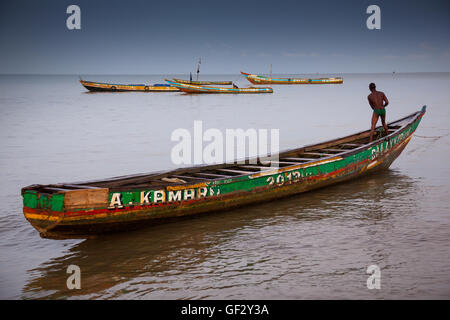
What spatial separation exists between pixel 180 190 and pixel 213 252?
4.04ft

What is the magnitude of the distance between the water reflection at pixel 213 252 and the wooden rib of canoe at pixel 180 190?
27 cm

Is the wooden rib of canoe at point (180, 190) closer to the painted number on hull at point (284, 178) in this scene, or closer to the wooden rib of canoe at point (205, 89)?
the painted number on hull at point (284, 178)

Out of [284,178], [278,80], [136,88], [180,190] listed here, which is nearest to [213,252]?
[180,190]

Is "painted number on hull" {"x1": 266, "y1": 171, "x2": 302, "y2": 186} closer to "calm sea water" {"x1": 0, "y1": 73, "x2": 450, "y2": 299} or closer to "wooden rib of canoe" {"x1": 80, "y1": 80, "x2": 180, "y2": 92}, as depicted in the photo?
"calm sea water" {"x1": 0, "y1": 73, "x2": 450, "y2": 299}

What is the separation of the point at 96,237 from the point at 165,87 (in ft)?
173

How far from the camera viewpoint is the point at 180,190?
7457mm

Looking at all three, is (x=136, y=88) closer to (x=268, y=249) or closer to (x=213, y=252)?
(x=213, y=252)

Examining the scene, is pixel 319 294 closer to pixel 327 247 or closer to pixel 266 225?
pixel 327 247

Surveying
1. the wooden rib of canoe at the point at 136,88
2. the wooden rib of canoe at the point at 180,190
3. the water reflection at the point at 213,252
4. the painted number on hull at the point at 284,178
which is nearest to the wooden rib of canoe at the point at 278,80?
the wooden rib of canoe at the point at 136,88

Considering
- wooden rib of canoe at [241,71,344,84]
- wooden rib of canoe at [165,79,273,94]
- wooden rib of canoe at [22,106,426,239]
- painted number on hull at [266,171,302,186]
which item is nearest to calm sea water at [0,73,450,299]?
wooden rib of canoe at [22,106,426,239]

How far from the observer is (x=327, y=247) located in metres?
6.73

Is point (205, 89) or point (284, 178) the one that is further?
point (205, 89)

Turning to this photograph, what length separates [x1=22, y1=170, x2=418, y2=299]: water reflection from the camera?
224 inches
